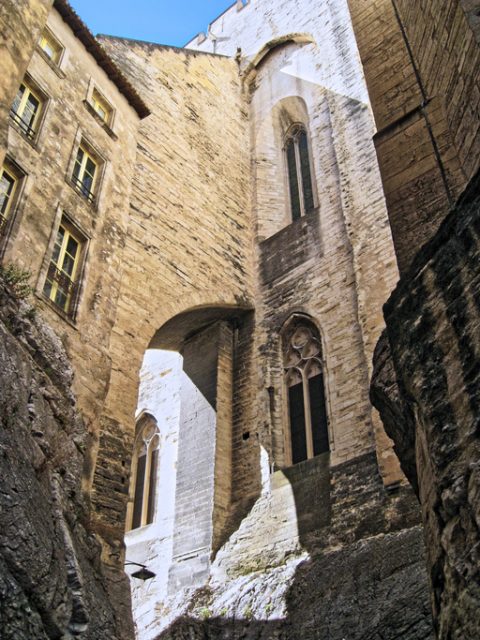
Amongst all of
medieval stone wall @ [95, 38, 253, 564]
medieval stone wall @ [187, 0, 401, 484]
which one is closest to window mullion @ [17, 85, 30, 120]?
medieval stone wall @ [95, 38, 253, 564]

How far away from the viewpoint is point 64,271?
754cm

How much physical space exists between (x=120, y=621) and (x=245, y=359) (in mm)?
5580

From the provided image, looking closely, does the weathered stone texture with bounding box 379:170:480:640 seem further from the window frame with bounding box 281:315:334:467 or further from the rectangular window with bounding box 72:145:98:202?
the window frame with bounding box 281:315:334:467

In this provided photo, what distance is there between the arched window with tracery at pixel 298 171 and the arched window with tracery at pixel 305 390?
112 inches

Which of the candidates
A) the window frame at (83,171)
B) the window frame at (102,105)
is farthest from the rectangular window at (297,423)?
the window frame at (102,105)

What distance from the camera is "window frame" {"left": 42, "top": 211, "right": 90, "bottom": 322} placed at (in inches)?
280

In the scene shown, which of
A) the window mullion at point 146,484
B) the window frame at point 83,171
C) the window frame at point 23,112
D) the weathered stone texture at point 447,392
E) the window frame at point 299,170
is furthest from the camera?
the window frame at point 299,170

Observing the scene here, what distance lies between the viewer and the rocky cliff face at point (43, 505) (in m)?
4.05

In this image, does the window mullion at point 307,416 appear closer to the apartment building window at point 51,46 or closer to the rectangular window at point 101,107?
the rectangular window at point 101,107

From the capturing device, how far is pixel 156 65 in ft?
42.2

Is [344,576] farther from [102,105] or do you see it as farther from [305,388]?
[102,105]

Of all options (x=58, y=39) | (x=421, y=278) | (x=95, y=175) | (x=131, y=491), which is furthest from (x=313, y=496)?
(x=58, y=39)

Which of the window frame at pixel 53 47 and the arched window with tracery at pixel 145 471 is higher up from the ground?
the window frame at pixel 53 47

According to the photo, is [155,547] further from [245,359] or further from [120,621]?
[120,621]
